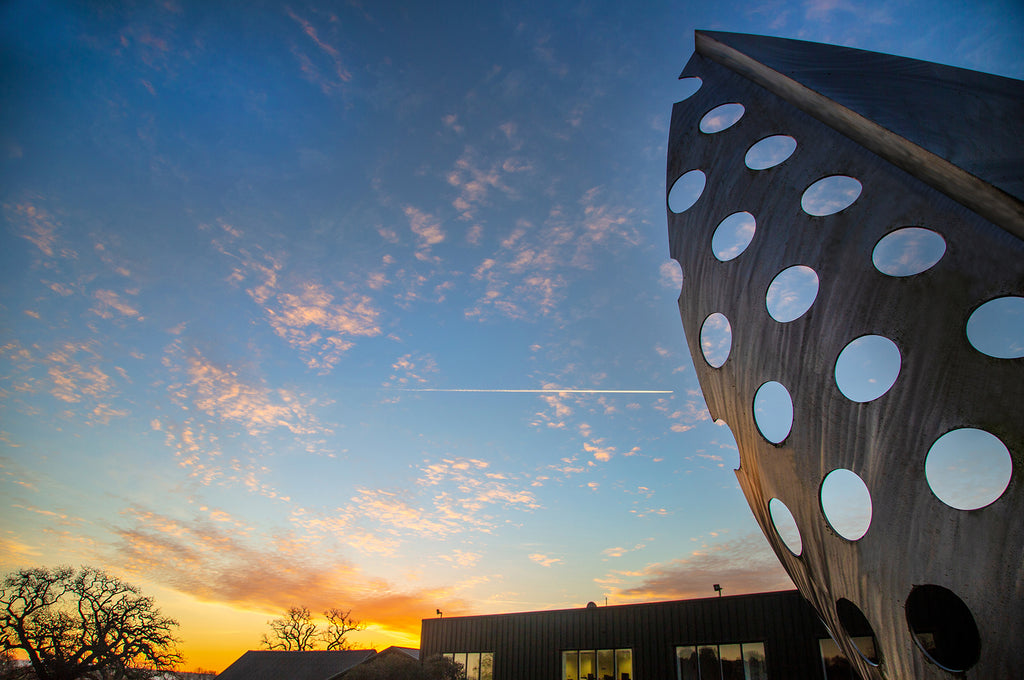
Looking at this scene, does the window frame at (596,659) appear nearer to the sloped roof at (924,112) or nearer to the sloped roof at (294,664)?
the sloped roof at (294,664)

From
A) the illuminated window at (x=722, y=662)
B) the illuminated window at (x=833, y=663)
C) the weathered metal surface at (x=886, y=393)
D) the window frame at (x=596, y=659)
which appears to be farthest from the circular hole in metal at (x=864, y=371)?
the window frame at (x=596, y=659)

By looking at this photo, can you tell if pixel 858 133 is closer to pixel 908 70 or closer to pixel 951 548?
pixel 908 70

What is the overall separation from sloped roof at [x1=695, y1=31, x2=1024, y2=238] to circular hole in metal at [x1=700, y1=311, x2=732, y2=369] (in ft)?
6.65

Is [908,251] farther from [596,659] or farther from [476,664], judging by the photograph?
[476,664]

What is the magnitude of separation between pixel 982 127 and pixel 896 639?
384cm

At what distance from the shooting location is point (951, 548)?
11.5 feet

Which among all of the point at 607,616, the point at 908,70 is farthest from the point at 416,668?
the point at 908,70

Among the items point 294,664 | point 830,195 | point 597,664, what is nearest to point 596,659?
point 597,664

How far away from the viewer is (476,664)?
949 inches

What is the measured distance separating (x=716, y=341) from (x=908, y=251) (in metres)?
2.02

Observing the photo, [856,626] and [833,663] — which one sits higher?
[856,626]

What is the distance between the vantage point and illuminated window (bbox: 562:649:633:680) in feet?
66.2

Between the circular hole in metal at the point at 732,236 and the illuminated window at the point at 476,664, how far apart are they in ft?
77.6

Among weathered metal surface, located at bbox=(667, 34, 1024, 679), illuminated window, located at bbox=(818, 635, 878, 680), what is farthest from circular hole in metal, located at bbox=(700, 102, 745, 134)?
illuminated window, located at bbox=(818, 635, 878, 680)
